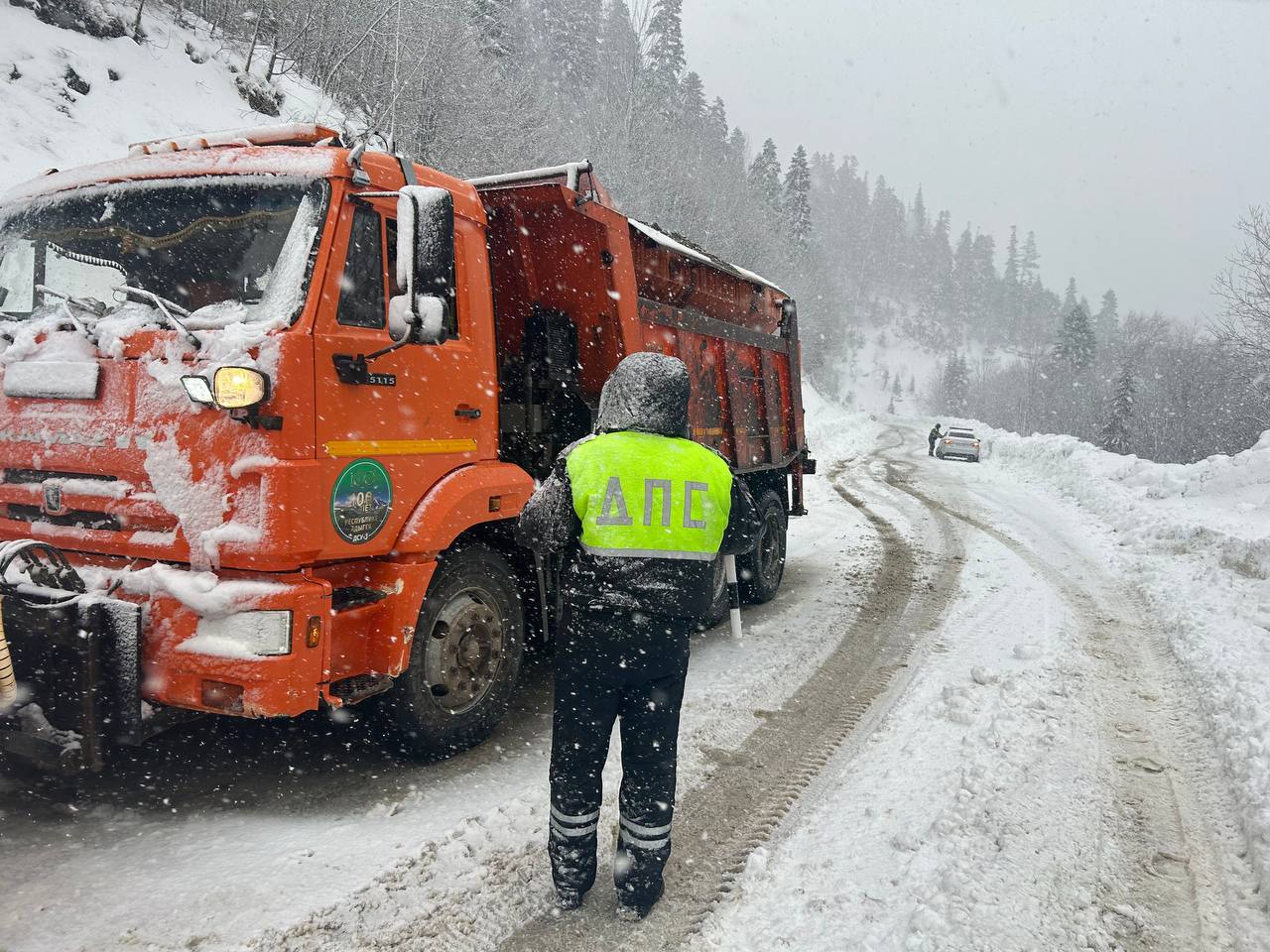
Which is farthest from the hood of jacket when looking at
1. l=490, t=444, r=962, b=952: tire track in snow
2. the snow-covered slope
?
the snow-covered slope

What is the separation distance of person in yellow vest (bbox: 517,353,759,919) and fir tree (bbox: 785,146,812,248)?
7230cm

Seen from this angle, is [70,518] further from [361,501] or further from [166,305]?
[361,501]

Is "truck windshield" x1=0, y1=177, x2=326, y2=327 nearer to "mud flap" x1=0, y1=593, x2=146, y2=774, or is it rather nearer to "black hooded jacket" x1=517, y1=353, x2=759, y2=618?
"mud flap" x1=0, y1=593, x2=146, y2=774

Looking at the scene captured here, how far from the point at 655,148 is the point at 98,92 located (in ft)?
85.0

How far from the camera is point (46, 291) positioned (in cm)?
363

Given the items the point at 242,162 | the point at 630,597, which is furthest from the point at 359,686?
the point at 242,162

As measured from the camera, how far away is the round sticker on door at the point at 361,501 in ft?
10.8

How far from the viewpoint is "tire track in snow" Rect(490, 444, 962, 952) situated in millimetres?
2801

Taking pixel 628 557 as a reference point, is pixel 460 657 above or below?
below

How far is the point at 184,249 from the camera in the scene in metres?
3.48

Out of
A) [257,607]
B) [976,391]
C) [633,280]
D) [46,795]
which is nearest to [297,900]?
[257,607]

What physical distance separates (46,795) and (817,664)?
4.60 metres

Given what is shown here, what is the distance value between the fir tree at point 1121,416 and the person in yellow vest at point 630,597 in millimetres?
55047

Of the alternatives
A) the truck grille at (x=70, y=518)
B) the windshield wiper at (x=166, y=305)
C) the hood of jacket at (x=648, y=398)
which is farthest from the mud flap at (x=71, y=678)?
the hood of jacket at (x=648, y=398)
